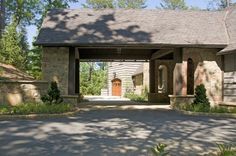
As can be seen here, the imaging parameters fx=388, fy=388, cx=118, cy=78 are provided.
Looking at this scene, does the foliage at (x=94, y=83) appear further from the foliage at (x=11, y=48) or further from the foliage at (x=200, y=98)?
the foliage at (x=200, y=98)

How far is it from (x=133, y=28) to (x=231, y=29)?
5.87 metres

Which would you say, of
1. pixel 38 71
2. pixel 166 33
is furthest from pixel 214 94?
pixel 38 71

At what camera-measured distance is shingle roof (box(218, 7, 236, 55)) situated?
21.0m

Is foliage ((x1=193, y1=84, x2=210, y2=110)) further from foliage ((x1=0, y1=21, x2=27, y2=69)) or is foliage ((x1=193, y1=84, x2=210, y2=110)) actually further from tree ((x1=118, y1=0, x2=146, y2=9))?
tree ((x1=118, y1=0, x2=146, y2=9))

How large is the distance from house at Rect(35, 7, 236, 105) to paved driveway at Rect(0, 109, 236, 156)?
6790mm

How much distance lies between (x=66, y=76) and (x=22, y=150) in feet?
42.9

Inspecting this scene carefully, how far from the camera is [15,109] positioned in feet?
55.2

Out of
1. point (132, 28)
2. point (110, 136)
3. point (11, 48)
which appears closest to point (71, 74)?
point (132, 28)

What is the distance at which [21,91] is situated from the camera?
68.1 ft

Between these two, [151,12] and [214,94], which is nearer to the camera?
[214,94]

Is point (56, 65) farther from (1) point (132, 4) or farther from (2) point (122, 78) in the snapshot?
(1) point (132, 4)

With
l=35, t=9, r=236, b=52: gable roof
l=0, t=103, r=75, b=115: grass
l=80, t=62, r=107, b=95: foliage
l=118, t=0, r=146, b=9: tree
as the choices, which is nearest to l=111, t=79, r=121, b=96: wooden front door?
l=80, t=62, r=107, b=95: foliage

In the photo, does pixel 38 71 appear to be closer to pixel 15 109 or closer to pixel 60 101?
pixel 60 101

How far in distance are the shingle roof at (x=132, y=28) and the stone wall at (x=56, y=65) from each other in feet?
2.86
